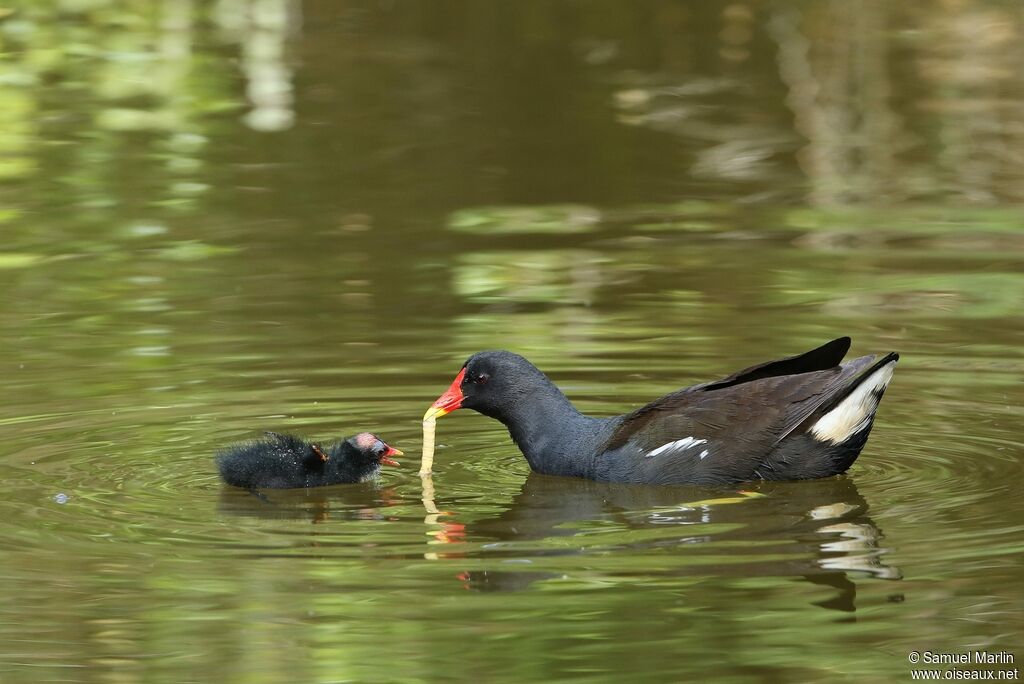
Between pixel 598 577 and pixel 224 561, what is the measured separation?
137 centimetres

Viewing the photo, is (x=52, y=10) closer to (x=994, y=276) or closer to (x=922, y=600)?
(x=994, y=276)

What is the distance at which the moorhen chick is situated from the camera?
807 cm

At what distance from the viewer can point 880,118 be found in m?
17.9

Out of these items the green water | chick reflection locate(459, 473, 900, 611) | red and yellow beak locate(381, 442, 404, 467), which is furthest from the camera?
red and yellow beak locate(381, 442, 404, 467)

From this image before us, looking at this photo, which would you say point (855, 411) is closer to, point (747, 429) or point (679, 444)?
point (747, 429)

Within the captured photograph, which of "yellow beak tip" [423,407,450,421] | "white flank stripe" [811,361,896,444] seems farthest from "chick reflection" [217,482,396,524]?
"white flank stripe" [811,361,896,444]

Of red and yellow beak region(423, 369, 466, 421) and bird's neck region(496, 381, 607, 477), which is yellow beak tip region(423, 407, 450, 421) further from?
bird's neck region(496, 381, 607, 477)

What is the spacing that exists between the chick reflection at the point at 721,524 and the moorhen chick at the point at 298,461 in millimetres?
693

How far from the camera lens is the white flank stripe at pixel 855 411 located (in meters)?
7.85

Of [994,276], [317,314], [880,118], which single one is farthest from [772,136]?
[317,314]

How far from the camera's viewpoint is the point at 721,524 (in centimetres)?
732

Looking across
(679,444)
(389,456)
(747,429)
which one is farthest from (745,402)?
(389,456)

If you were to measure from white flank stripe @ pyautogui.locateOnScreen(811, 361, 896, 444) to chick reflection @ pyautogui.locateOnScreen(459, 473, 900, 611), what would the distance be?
24cm

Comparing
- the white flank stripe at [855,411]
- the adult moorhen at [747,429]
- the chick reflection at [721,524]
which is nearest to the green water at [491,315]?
the chick reflection at [721,524]
